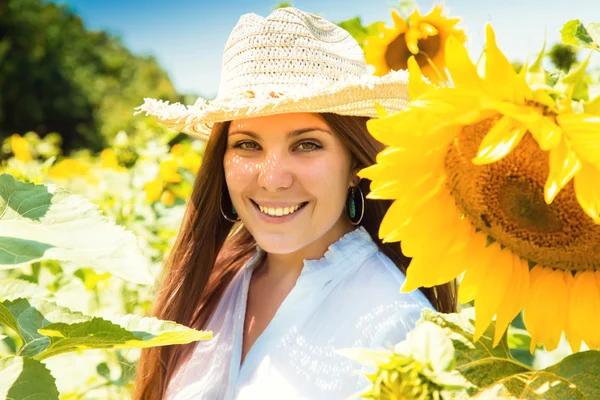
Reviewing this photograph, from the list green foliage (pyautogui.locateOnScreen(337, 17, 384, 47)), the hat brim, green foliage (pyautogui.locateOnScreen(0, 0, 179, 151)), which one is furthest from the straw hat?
green foliage (pyautogui.locateOnScreen(0, 0, 179, 151))

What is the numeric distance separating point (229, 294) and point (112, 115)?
19.4 metres

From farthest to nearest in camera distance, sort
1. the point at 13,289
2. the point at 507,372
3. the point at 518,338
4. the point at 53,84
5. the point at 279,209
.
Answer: the point at 53,84 → the point at 279,209 → the point at 518,338 → the point at 13,289 → the point at 507,372

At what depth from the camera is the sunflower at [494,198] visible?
1.57 ft

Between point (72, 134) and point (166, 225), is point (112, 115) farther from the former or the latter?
point (166, 225)

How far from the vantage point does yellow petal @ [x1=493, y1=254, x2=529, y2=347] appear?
528 mm

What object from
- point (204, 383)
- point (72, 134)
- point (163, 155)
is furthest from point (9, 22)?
point (204, 383)

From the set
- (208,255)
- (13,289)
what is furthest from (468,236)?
(208,255)

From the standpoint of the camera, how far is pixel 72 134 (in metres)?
20.0

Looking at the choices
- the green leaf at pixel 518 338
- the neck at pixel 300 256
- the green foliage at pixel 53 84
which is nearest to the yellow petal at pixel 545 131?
the green leaf at pixel 518 338

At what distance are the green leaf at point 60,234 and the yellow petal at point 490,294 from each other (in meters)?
0.23

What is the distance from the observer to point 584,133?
1.46 ft

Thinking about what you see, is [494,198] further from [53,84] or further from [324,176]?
[53,84]

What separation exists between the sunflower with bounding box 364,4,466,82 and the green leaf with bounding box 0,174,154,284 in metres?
1.16

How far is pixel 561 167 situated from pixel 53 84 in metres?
20.0
